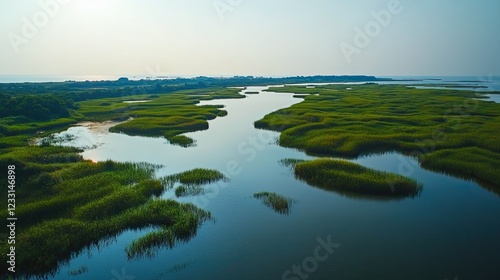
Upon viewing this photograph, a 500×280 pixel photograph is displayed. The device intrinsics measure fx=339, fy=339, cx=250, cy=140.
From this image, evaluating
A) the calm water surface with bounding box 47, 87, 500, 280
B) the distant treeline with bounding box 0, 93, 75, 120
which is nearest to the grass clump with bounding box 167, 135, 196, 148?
the calm water surface with bounding box 47, 87, 500, 280

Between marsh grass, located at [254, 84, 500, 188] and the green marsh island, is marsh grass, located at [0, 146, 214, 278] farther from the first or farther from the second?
marsh grass, located at [254, 84, 500, 188]

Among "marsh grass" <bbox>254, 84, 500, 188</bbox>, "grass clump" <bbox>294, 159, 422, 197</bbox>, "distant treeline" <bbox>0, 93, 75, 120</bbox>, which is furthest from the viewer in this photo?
"distant treeline" <bbox>0, 93, 75, 120</bbox>

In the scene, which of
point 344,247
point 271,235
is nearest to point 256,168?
point 271,235

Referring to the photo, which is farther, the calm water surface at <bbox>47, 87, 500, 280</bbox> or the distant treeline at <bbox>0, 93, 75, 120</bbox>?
the distant treeline at <bbox>0, 93, 75, 120</bbox>
